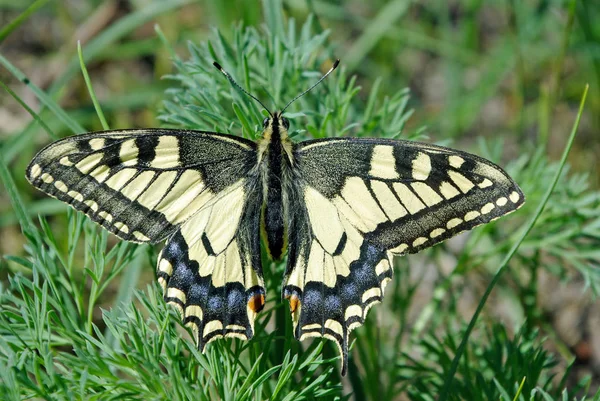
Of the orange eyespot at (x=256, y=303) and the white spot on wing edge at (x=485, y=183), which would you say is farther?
the white spot on wing edge at (x=485, y=183)

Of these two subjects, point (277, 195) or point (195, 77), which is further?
point (195, 77)

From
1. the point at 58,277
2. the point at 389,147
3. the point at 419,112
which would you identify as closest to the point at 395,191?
the point at 389,147

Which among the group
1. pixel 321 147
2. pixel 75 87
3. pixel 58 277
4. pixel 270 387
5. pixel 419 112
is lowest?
pixel 270 387

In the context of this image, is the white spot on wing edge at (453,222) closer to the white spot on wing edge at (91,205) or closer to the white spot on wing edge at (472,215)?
the white spot on wing edge at (472,215)

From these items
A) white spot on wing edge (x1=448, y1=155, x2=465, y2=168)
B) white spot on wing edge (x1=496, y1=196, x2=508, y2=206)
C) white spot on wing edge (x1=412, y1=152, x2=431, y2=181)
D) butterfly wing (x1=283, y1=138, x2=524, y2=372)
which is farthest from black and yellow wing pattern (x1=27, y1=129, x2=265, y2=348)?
white spot on wing edge (x1=496, y1=196, x2=508, y2=206)

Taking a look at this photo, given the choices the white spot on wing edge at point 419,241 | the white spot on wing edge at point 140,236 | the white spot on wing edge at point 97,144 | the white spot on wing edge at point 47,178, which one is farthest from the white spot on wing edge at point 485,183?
the white spot on wing edge at point 47,178

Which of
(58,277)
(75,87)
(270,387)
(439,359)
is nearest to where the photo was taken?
(270,387)

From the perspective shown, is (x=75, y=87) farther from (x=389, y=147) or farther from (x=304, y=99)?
(x=389, y=147)

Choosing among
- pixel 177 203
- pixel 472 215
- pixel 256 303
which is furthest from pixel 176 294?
pixel 472 215
